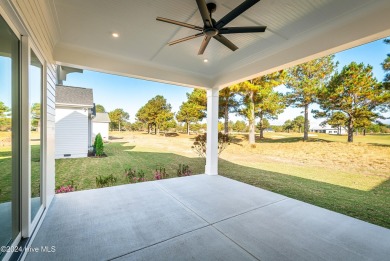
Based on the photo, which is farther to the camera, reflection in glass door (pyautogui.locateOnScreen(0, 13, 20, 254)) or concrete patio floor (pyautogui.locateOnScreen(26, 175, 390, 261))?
concrete patio floor (pyautogui.locateOnScreen(26, 175, 390, 261))

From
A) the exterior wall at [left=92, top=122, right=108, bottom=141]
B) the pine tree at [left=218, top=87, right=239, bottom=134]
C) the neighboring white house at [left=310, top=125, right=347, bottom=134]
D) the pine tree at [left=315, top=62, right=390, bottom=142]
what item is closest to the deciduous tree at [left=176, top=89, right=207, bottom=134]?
the pine tree at [left=218, top=87, right=239, bottom=134]

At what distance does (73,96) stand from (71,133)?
1781 millimetres

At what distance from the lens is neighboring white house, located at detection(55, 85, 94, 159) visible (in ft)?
25.6

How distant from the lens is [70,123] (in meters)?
8.04

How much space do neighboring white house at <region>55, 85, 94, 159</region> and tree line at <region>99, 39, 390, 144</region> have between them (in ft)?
24.3

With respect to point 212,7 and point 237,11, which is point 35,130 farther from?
point 237,11

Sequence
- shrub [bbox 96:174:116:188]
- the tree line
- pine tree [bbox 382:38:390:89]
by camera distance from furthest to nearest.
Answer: the tree line
pine tree [bbox 382:38:390:89]
shrub [bbox 96:174:116:188]

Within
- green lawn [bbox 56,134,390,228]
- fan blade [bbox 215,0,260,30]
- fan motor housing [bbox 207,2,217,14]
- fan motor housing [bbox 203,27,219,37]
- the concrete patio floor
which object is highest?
fan motor housing [bbox 207,2,217,14]

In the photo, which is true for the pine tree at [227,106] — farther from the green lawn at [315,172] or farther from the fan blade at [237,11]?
the fan blade at [237,11]

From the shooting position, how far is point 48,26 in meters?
2.49

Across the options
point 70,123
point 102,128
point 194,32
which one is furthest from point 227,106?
point 102,128

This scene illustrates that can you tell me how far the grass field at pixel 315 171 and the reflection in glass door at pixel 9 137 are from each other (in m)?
3.15

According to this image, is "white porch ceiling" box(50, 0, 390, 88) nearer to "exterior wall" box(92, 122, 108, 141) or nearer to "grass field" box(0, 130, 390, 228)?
"grass field" box(0, 130, 390, 228)

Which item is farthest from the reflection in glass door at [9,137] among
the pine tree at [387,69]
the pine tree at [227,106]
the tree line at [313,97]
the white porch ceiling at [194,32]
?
the pine tree at [227,106]
